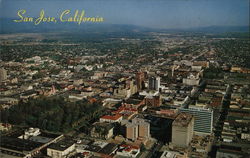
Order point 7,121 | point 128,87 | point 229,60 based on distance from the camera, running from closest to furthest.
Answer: point 7,121
point 128,87
point 229,60

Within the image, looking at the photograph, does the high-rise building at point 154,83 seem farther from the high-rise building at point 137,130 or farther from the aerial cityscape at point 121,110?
the high-rise building at point 137,130

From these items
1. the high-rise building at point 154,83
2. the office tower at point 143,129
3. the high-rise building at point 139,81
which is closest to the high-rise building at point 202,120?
the office tower at point 143,129

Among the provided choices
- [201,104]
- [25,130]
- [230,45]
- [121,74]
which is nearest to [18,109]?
[25,130]

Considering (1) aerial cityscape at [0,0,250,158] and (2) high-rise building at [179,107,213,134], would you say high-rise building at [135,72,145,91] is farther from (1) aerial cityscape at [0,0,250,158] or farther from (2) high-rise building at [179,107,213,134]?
(2) high-rise building at [179,107,213,134]

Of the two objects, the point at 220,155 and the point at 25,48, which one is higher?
the point at 25,48

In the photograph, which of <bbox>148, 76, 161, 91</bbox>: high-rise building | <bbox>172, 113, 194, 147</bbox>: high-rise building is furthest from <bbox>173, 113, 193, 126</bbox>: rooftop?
<bbox>148, 76, 161, 91</bbox>: high-rise building

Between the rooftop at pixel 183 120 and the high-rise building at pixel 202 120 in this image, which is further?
the high-rise building at pixel 202 120

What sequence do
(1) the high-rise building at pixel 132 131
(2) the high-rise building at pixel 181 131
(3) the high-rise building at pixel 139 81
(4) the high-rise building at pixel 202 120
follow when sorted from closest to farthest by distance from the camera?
(2) the high-rise building at pixel 181 131 → (1) the high-rise building at pixel 132 131 → (4) the high-rise building at pixel 202 120 → (3) the high-rise building at pixel 139 81

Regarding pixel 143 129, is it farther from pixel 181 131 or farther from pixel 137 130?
pixel 181 131

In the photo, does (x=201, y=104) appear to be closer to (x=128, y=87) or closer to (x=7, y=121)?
(x=128, y=87)

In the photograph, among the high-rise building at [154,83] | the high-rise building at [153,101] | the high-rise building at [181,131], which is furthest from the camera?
the high-rise building at [154,83]
